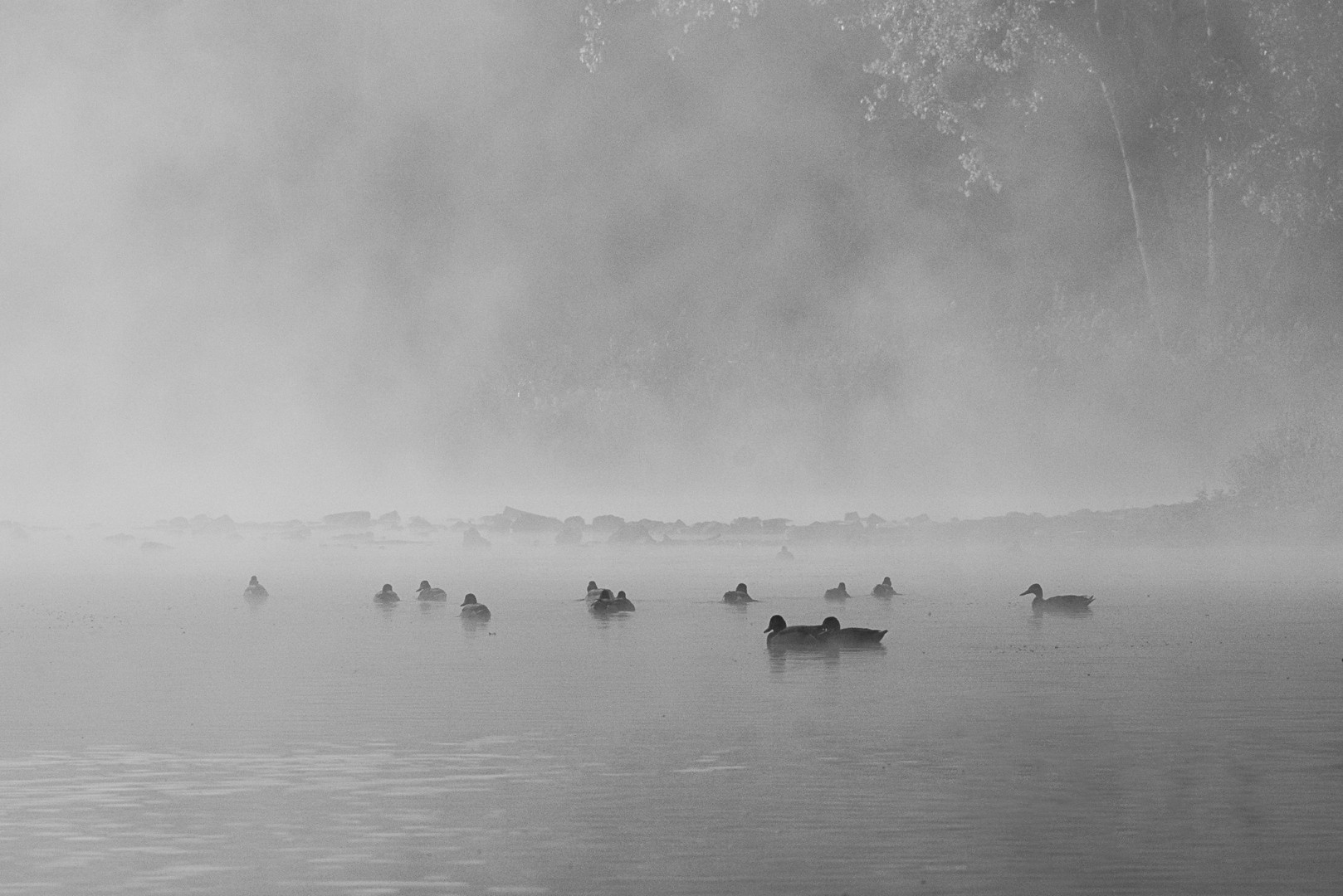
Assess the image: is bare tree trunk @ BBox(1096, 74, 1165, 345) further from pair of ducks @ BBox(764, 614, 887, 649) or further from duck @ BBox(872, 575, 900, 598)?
pair of ducks @ BBox(764, 614, 887, 649)

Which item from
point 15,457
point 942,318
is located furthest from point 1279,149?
point 15,457

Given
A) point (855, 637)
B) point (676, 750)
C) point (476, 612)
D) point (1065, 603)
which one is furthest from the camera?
point (476, 612)

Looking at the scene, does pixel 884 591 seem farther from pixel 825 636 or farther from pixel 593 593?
pixel 825 636

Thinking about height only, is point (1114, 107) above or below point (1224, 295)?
above

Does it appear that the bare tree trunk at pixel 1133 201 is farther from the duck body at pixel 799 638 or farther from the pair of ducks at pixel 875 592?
the duck body at pixel 799 638

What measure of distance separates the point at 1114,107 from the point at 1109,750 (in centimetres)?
3705

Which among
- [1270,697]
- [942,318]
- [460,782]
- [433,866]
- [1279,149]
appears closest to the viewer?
[433,866]

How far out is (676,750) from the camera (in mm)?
18656

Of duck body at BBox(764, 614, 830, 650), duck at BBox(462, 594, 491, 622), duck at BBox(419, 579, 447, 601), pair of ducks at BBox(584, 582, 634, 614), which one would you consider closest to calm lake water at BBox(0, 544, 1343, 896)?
duck at BBox(462, 594, 491, 622)

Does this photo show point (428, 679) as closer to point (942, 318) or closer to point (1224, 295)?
point (1224, 295)

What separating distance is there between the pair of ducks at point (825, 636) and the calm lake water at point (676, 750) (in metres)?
0.37

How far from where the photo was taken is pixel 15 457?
3162 inches

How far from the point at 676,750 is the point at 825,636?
8860 mm

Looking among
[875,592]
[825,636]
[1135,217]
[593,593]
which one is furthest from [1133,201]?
[825,636]
